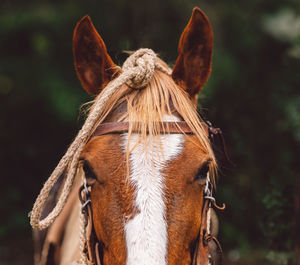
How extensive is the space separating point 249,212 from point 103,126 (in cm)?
381

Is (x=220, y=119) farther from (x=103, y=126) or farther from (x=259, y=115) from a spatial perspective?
(x=103, y=126)

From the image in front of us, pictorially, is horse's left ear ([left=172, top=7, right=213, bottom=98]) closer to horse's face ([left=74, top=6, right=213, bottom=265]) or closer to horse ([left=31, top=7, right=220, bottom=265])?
horse ([left=31, top=7, right=220, bottom=265])

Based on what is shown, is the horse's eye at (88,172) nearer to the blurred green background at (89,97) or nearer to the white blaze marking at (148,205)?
the white blaze marking at (148,205)

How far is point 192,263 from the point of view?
5.63 ft

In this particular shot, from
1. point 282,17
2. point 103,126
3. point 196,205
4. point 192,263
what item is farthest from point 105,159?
point 282,17

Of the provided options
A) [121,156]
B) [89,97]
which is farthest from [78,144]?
[89,97]

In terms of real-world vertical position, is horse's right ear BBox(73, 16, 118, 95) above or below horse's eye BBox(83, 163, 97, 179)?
above

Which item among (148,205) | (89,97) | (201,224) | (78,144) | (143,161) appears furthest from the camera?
(89,97)

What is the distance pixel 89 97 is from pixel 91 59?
4098 mm

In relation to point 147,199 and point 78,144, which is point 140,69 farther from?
point 147,199

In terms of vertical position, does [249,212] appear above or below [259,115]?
below

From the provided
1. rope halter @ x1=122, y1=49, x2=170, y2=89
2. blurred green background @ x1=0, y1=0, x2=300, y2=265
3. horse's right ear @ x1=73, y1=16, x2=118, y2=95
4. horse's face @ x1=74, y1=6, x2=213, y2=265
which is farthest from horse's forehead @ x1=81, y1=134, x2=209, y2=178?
blurred green background @ x1=0, y1=0, x2=300, y2=265

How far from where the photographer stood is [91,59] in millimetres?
2176

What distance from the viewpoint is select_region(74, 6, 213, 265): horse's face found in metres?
1.52
